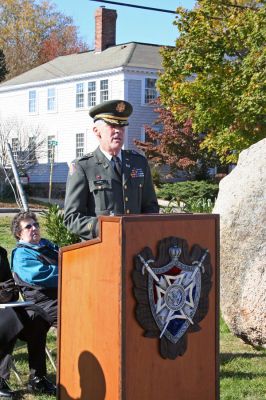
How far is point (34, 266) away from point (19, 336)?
555 mm

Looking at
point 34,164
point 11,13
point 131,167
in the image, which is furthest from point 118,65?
point 131,167

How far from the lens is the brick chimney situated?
3881cm

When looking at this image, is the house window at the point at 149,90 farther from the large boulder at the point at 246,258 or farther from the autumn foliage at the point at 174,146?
the large boulder at the point at 246,258

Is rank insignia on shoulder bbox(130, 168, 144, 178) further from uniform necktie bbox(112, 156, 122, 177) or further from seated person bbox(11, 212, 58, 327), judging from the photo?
seated person bbox(11, 212, 58, 327)

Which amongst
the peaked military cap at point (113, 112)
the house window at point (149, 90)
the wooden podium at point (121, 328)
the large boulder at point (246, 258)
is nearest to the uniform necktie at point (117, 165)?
A: the peaked military cap at point (113, 112)

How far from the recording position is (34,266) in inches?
227

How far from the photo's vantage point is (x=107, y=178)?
502 centimetres

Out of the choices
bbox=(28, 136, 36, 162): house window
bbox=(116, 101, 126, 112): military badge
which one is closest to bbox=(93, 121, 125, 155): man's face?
bbox=(116, 101, 126, 112): military badge

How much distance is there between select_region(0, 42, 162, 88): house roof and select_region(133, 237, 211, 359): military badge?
34.2 metres

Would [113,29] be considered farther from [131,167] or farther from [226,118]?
[131,167]

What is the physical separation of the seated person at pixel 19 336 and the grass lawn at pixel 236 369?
0.14 m

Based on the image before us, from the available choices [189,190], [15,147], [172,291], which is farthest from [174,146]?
[172,291]

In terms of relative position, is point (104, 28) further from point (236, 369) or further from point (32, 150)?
point (236, 369)

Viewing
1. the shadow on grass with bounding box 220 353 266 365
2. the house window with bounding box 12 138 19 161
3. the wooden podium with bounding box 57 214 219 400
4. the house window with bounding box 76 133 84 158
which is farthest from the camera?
the house window with bounding box 76 133 84 158
